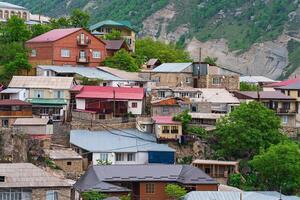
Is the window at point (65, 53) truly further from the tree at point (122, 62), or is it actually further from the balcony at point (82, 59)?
the tree at point (122, 62)

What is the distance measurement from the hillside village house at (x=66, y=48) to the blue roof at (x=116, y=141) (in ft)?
48.1

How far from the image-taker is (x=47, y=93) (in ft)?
184

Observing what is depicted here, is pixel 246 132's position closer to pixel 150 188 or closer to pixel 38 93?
pixel 150 188

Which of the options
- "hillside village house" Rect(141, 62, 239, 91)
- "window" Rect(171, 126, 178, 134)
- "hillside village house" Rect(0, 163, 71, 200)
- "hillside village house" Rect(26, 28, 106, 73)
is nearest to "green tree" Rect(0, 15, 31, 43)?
"hillside village house" Rect(26, 28, 106, 73)

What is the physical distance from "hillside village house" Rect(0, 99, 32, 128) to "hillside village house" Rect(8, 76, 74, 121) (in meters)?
1.13

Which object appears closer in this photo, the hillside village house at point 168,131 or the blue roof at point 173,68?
the hillside village house at point 168,131

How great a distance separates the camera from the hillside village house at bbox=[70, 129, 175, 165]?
4988 cm

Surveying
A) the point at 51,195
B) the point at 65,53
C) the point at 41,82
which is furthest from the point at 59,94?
the point at 51,195

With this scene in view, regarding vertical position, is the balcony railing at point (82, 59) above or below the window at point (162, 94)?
above

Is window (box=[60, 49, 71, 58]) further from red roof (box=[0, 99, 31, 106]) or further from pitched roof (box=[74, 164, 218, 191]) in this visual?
pitched roof (box=[74, 164, 218, 191])

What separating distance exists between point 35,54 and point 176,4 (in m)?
110

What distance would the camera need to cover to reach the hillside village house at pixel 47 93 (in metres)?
54.7

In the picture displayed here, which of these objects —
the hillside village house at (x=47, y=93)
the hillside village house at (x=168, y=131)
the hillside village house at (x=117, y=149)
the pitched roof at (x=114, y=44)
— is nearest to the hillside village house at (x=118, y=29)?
the pitched roof at (x=114, y=44)

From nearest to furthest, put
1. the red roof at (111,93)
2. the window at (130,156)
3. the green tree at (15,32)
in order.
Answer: the window at (130,156) < the red roof at (111,93) < the green tree at (15,32)
